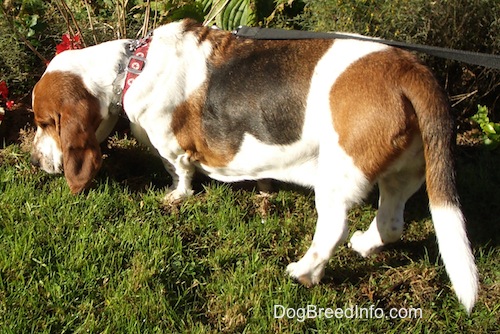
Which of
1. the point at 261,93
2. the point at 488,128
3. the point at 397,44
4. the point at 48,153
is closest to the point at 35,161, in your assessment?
the point at 48,153

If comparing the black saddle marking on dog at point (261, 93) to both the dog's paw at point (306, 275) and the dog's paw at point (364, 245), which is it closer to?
the dog's paw at point (306, 275)

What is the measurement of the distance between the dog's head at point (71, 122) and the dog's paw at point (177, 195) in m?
0.58

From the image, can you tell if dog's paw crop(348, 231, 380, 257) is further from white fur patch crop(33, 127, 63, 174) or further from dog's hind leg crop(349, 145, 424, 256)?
white fur patch crop(33, 127, 63, 174)

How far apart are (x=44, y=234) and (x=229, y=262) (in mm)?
1162

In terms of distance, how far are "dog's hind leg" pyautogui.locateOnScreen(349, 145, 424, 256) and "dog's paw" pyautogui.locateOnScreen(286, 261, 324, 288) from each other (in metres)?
0.48

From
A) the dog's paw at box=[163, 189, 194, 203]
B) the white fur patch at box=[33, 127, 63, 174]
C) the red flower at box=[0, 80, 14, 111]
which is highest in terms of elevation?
the white fur patch at box=[33, 127, 63, 174]

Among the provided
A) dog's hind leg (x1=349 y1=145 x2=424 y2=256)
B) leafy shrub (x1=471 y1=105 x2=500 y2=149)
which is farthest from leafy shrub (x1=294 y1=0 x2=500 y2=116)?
dog's hind leg (x1=349 y1=145 x2=424 y2=256)

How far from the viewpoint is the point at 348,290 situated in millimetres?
3584

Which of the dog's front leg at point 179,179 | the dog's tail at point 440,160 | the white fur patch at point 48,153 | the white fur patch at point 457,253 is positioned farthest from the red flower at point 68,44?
the white fur patch at point 457,253

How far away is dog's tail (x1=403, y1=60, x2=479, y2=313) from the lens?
2.91m

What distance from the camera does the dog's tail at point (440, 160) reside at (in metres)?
2.91

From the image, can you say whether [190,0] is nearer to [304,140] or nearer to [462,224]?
[304,140]

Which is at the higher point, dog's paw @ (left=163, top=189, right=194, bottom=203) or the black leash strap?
the black leash strap

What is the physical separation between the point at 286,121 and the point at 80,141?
130cm
